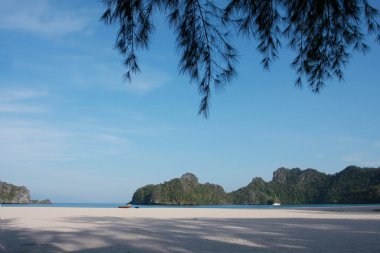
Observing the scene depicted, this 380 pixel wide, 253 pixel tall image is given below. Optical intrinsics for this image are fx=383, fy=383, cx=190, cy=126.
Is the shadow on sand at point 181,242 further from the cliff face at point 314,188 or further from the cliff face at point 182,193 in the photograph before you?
the cliff face at point 182,193

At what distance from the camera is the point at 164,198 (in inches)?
3895

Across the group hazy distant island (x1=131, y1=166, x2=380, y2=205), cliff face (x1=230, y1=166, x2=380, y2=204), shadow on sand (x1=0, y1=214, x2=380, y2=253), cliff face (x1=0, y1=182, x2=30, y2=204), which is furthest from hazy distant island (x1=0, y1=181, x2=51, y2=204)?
shadow on sand (x1=0, y1=214, x2=380, y2=253)

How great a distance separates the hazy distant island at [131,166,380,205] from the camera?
3172 inches

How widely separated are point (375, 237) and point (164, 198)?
3673 inches

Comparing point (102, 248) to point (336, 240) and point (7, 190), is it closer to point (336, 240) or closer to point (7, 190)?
point (336, 240)

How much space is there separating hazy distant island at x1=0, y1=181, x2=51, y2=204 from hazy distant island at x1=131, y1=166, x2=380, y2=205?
97.2ft

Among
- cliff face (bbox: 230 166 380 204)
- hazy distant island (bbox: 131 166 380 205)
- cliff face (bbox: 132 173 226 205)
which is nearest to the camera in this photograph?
cliff face (bbox: 230 166 380 204)

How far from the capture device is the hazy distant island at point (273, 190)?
8056cm

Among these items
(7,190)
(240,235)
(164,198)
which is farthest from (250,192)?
(240,235)

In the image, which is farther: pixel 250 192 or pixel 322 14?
pixel 250 192

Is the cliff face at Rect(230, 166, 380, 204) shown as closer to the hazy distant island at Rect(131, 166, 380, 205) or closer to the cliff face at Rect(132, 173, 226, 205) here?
the hazy distant island at Rect(131, 166, 380, 205)

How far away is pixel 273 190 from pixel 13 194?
66.9 m

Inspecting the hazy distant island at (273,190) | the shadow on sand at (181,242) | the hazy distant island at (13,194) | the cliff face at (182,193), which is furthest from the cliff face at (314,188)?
the shadow on sand at (181,242)

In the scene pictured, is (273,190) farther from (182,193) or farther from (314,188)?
(182,193)
